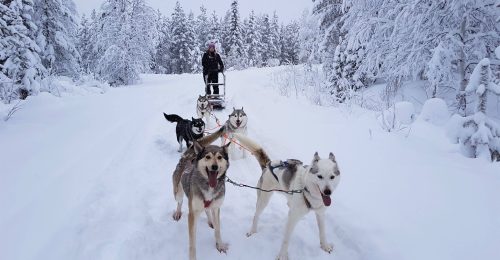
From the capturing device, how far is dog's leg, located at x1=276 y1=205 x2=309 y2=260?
3.24 meters

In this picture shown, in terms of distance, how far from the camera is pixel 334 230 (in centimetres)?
380

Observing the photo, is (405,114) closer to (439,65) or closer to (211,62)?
(439,65)

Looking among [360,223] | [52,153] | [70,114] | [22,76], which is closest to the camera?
[360,223]

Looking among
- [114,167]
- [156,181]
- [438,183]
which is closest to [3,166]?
[114,167]

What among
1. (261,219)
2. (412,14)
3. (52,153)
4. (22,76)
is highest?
(412,14)

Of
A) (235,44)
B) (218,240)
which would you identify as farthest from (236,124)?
(235,44)

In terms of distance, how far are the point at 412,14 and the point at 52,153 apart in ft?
28.1

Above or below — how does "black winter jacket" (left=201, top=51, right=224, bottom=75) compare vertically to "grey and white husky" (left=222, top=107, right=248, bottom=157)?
above

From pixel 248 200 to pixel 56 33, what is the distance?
60.0 feet

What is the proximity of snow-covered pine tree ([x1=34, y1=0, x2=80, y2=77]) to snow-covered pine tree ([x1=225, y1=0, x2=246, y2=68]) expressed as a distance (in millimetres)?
27729

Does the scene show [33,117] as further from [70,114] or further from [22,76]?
[22,76]

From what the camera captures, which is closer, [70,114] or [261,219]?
[261,219]

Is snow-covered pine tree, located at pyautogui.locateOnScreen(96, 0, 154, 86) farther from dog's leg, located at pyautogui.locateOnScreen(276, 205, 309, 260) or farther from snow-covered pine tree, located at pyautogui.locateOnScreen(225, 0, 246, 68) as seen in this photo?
dog's leg, located at pyautogui.locateOnScreen(276, 205, 309, 260)

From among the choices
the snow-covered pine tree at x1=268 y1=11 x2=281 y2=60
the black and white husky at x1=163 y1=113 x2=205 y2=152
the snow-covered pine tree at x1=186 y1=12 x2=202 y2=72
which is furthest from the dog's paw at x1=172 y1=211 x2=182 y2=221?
the snow-covered pine tree at x1=268 y1=11 x2=281 y2=60
